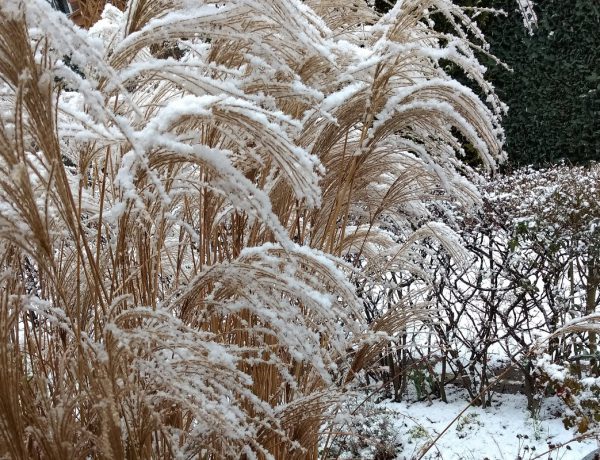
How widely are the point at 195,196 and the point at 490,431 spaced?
246 cm

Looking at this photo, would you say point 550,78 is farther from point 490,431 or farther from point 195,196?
point 195,196

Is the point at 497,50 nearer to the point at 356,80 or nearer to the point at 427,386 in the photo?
the point at 427,386

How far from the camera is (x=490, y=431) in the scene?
137 inches

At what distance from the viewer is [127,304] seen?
134 centimetres

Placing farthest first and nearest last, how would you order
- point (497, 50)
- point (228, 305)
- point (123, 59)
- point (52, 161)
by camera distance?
point (497, 50) → point (228, 305) → point (123, 59) → point (52, 161)

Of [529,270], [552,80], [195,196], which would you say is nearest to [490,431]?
[529,270]

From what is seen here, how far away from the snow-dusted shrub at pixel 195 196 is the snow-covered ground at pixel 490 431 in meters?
1.83

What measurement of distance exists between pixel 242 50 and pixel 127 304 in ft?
1.97

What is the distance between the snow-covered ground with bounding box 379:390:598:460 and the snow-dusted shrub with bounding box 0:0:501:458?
6.01 feet

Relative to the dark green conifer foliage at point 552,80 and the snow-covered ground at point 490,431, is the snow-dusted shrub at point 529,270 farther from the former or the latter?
the dark green conifer foliage at point 552,80

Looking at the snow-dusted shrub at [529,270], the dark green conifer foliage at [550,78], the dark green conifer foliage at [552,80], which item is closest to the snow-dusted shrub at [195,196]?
the snow-dusted shrub at [529,270]

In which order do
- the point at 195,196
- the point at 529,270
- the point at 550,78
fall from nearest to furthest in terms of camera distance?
1. the point at 195,196
2. the point at 529,270
3. the point at 550,78

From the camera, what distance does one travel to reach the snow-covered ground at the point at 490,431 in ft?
10.7

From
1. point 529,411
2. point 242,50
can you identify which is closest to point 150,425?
point 242,50
